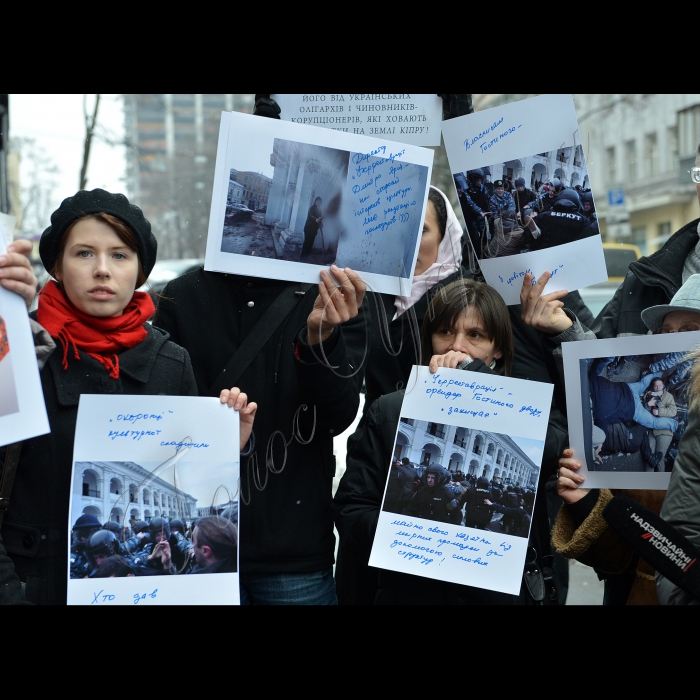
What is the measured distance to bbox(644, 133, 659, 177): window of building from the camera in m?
15.4

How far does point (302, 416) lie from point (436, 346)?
0.44 metres

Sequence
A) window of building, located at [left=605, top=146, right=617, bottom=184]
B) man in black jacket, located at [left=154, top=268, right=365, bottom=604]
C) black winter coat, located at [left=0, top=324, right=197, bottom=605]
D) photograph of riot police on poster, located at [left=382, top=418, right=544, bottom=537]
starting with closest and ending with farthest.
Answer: black winter coat, located at [left=0, top=324, right=197, bottom=605] < photograph of riot police on poster, located at [left=382, top=418, right=544, bottom=537] < man in black jacket, located at [left=154, top=268, right=365, bottom=604] < window of building, located at [left=605, top=146, right=617, bottom=184]

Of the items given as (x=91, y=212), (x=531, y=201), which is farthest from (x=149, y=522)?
(x=531, y=201)

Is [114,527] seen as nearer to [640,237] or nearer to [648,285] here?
[648,285]

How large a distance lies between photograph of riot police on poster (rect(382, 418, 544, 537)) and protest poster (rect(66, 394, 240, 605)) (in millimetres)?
442

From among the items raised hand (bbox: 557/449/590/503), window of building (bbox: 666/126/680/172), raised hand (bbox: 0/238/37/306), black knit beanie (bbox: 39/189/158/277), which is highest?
window of building (bbox: 666/126/680/172)

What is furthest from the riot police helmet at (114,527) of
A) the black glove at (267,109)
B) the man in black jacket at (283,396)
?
the black glove at (267,109)

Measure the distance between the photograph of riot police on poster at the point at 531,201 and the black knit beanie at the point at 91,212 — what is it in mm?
938

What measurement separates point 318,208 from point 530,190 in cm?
64

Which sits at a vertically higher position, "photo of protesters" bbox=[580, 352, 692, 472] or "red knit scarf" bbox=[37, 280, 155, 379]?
"red knit scarf" bbox=[37, 280, 155, 379]

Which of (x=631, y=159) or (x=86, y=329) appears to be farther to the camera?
(x=631, y=159)

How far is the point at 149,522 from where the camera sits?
6.69 feet

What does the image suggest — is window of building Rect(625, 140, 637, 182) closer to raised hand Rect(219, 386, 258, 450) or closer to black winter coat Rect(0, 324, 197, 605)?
raised hand Rect(219, 386, 258, 450)

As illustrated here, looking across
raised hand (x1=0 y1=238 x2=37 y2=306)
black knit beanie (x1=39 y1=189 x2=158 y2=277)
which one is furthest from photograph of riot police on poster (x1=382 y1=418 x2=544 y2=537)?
raised hand (x1=0 y1=238 x2=37 y2=306)
